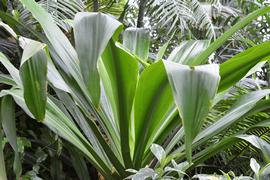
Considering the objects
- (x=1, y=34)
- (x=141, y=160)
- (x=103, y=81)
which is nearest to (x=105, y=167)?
(x=141, y=160)

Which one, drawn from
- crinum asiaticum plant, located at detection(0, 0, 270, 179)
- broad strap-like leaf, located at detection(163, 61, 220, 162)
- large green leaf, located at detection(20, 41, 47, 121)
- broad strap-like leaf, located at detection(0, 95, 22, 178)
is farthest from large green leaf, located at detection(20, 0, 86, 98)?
broad strap-like leaf, located at detection(163, 61, 220, 162)

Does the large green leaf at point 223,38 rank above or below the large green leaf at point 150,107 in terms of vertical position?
above

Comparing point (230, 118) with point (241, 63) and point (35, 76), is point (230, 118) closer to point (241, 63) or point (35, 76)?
point (241, 63)

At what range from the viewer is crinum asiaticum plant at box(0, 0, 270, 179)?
53 cm

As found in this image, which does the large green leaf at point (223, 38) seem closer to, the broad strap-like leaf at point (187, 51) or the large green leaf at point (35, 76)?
the broad strap-like leaf at point (187, 51)

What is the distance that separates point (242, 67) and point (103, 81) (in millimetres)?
334

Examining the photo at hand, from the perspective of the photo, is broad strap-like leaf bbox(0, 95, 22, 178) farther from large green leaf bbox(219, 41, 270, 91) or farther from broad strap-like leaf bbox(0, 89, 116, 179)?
large green leaf bbox(219, 41, 270, 91)

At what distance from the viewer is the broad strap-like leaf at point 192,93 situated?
49 centimetres

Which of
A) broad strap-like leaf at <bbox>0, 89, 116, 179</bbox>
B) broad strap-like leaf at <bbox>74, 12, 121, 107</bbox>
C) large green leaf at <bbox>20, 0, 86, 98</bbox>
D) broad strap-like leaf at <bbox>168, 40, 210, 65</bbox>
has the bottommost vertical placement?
broad strap-like leaf at <bbox>0, 89, 116, 179</bbox>

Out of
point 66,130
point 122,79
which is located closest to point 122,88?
point 122,79

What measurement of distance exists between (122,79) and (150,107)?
8 centimetres

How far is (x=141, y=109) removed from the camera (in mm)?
795

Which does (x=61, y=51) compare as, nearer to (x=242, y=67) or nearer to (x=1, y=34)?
(x=242, y=67)

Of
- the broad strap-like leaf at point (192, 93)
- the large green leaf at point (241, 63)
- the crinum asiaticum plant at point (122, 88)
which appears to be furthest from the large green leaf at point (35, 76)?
the large green leaf at point (241, 63)
